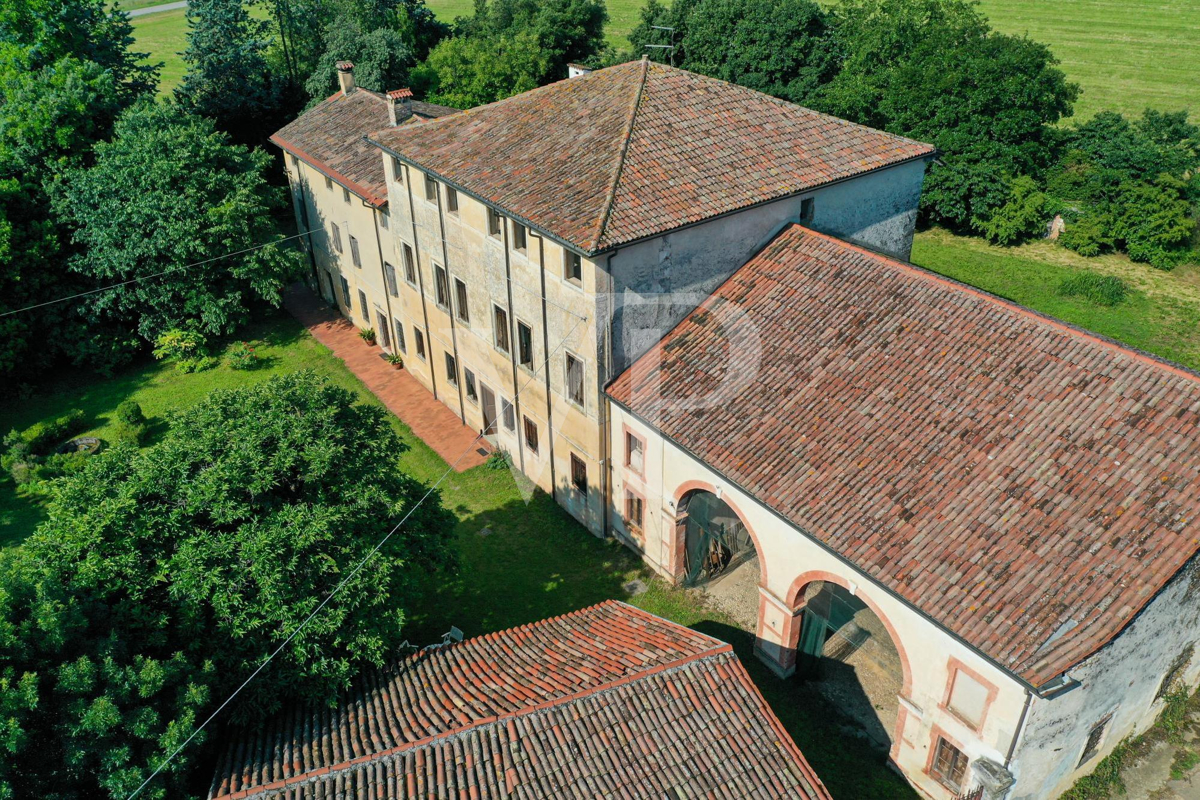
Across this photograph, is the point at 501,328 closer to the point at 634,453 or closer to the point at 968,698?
the point at 634,453

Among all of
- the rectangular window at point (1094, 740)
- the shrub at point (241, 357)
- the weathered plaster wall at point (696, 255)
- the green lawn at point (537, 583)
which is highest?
the weathered plaster wall at point (696, 255)

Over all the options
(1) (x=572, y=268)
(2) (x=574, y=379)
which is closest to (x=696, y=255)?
(1) (x=572, y=268)

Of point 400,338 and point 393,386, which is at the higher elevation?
point 400,338

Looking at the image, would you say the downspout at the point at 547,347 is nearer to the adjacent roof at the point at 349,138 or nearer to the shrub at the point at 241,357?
the adjacent roof at the point at 349,138

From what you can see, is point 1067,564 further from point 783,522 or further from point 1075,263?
point 1075,263

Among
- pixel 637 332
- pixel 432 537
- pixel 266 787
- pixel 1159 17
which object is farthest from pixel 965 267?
pixel 1159 17

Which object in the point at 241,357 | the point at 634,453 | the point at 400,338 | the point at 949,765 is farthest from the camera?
the point at 241,357

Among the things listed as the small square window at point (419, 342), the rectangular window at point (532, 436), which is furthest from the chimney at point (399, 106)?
the rectangular window at point (532, 436)

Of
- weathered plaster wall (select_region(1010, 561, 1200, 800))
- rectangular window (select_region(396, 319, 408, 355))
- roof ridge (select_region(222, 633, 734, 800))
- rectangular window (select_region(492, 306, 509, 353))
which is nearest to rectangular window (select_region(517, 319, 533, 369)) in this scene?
rectangular window (select_region(492, 306, 509, 353))

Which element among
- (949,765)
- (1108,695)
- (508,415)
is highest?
(1108,695)
